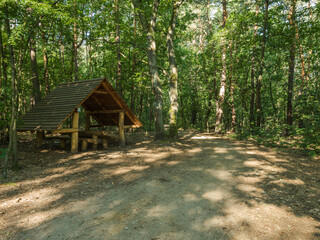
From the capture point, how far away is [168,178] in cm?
623

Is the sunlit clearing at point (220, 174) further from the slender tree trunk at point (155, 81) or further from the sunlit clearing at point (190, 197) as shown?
the slender tree trunk at point (155, 81)

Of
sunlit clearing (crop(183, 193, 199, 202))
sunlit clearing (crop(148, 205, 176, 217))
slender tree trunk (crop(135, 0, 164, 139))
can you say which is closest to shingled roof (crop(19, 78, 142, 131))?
slender tree trunk (crop(135, 0, 164, 139))

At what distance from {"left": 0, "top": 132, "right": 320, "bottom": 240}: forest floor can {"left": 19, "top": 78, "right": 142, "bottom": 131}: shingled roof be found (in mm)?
2202

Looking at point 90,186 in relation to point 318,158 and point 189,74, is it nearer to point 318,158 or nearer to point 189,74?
point 318,158

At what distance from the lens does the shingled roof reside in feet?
31.2

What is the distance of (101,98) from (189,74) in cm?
1664

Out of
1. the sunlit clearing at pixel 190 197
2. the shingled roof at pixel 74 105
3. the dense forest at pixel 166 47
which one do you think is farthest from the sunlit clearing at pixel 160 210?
the shingled roof at pixel 74 105

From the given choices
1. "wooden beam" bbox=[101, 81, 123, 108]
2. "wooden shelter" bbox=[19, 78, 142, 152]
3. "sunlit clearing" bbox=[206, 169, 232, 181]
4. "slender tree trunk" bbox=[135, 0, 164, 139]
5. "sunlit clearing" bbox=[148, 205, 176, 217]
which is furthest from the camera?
"slender tree trunk" bbox=[135, 0, 164, 139]

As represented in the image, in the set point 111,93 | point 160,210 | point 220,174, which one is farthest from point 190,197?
point 111,93

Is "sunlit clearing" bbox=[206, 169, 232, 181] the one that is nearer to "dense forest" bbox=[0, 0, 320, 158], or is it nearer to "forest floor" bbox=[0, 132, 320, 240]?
"forest floor" bbox=[0, 132, 320, 240]

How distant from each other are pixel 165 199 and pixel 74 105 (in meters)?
Answer: 6.90

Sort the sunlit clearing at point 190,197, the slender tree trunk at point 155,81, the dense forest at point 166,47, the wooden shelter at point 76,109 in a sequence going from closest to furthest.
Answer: the sunlit clearing at point 190,197 → the dense forest at point 166,47 → the wooden shelter at point 76,109 → the slender tree trunk at point 155,81

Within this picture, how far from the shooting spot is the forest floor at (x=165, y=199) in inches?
138

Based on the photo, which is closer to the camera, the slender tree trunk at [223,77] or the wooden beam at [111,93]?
the wooden beam at [111,93]
